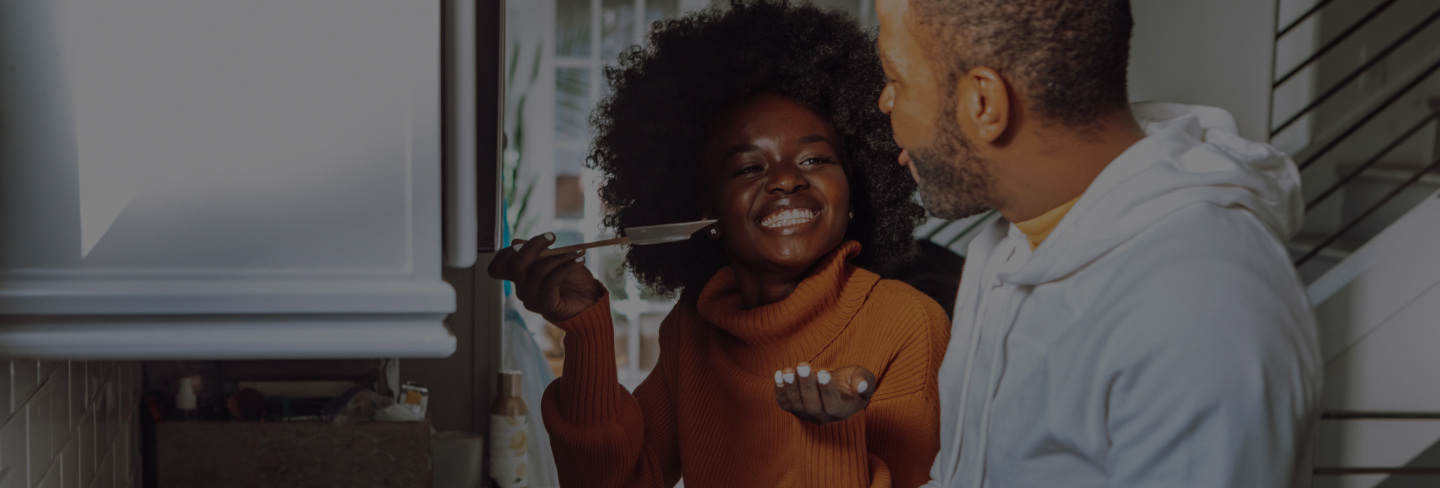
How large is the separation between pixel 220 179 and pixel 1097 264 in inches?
29.1

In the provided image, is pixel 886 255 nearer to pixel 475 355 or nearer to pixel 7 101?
pixel 475 355

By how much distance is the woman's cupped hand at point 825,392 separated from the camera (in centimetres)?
113

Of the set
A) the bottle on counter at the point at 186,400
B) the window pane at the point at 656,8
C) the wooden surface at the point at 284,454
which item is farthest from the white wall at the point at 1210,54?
the bottle on counter at the point at 186,400

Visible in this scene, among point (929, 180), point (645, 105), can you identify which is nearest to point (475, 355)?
point (645, 105)

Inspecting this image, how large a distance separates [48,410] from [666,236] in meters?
0.73

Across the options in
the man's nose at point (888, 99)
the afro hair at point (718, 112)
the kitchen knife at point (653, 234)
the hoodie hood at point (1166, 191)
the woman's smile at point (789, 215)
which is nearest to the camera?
the hoodie hood at point (1166, 191)

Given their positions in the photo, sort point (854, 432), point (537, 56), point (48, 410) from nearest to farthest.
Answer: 1. point (48, 410)
2. point (854, 432)
3. point (537, 56)

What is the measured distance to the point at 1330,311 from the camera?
2.03m

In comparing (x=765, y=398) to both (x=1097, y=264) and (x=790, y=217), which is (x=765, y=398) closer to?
(x=790, y=217)

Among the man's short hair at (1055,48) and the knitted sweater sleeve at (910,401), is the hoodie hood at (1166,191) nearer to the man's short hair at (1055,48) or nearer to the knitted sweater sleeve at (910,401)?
the man's short hair at (1055,48)

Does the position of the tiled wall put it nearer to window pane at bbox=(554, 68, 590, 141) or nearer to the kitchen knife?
the kitchen knife

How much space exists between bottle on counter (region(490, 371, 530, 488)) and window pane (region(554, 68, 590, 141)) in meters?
2.38

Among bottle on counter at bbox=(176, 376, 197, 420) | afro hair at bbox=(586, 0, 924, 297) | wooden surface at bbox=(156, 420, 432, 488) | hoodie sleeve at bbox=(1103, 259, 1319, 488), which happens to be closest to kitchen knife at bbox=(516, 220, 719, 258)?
afro hair at bbox=(586, 0, 924, 297)

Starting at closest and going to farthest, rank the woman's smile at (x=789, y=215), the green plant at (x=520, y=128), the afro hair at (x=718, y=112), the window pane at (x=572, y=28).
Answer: the woman's smile at (x=789, y=215) → the afro hair at (x=718, y=112) → the green plant at (x=520, y=128) → the window pane at (x=572, y=28)
